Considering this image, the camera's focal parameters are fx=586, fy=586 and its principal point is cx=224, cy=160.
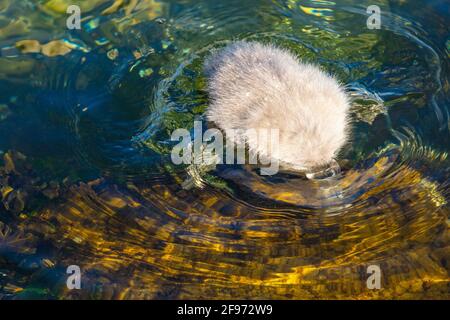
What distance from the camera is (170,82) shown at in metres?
5.34

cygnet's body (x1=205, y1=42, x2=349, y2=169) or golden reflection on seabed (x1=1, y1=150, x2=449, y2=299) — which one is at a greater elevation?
cygnet's body (x1=205, y1=42, x2=349, y2=169)

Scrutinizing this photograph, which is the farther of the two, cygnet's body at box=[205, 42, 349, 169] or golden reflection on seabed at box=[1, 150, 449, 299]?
cygnet's body at box=[205, 42, 349, 169]

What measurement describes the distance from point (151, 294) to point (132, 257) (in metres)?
0.34

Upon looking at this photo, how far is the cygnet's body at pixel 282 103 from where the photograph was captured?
14.2 feet

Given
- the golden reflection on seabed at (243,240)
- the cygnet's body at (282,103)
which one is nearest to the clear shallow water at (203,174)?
the golden reflection on seabed at (243,240)

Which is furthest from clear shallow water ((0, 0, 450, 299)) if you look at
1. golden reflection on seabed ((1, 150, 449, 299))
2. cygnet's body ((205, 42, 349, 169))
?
cygnet's body ((205, 42, 349, 169))

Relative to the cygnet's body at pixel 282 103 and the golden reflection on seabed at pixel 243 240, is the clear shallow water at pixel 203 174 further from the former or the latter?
the cygnet's body at pixel 282 103

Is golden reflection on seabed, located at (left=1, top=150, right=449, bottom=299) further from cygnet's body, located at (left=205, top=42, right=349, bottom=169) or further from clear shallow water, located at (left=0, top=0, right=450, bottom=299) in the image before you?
cygnet's body, located at (left=205, top=42, right=349, bottom=169)

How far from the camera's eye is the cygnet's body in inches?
171

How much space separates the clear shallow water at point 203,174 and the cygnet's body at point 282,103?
23 cm

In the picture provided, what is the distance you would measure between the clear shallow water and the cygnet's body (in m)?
0.23
